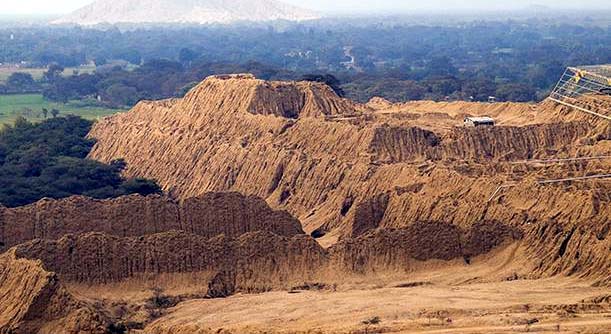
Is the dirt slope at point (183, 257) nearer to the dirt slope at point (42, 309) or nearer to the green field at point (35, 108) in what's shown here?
the dirt slope at point (42, 309)

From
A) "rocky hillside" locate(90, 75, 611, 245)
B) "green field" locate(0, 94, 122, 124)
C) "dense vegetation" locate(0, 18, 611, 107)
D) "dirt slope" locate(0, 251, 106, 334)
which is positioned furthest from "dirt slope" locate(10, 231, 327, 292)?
"dense vegetation" locate(0, 18, 611, 107)

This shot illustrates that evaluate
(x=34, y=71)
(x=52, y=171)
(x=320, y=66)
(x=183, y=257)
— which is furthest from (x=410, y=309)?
(x=320, y=66)

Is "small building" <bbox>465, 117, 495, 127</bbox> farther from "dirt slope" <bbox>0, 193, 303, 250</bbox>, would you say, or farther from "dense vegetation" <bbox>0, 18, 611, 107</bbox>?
"dense vegetation" <bbox>0, 18, 611, 107</bbox>

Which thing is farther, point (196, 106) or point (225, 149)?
point (196, 106)

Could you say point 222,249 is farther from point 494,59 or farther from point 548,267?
point 494,59

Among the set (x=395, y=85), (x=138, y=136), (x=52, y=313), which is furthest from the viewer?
(x=395, y=85)

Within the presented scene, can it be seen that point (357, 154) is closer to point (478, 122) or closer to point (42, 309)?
point (478, 122)

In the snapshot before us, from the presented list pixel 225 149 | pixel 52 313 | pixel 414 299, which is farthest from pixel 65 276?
pixel 225 149
